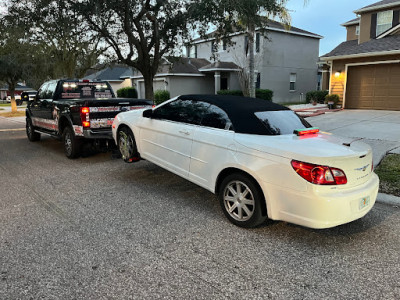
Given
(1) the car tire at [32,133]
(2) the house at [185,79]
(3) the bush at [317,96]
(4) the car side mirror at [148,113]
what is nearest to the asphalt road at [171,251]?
(4) the car side mirror at [148,113]

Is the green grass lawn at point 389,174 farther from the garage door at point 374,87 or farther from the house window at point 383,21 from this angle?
the house window at point 383,21

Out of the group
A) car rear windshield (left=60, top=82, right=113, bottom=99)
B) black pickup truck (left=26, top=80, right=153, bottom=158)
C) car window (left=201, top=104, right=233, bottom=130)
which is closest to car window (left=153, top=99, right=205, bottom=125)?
car window (left=201, top=104, right=233, bottom=130)

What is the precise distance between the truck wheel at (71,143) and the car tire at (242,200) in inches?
179

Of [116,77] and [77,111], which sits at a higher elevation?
[116,77]

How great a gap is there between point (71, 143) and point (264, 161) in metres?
5.45

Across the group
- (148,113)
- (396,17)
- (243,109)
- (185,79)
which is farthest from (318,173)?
(185,79)

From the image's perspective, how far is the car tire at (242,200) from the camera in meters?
3.76

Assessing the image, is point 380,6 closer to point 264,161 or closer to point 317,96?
point 317,96

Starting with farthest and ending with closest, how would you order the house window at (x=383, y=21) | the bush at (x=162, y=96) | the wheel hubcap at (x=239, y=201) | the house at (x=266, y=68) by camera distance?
the bush at (x=162, y=96) → the house at (x=266, y=68) → the house window at (x=383, y=21) → the wheel hubcap at (x=239, y=201)

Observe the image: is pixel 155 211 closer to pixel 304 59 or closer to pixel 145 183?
pixel 145 183

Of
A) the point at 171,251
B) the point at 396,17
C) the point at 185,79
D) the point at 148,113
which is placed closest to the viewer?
the point at 171,251

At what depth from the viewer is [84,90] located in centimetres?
898

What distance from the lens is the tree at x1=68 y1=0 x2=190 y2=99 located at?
31.7 feet

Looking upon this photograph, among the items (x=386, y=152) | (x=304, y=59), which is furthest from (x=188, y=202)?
(x=304, y=59)
